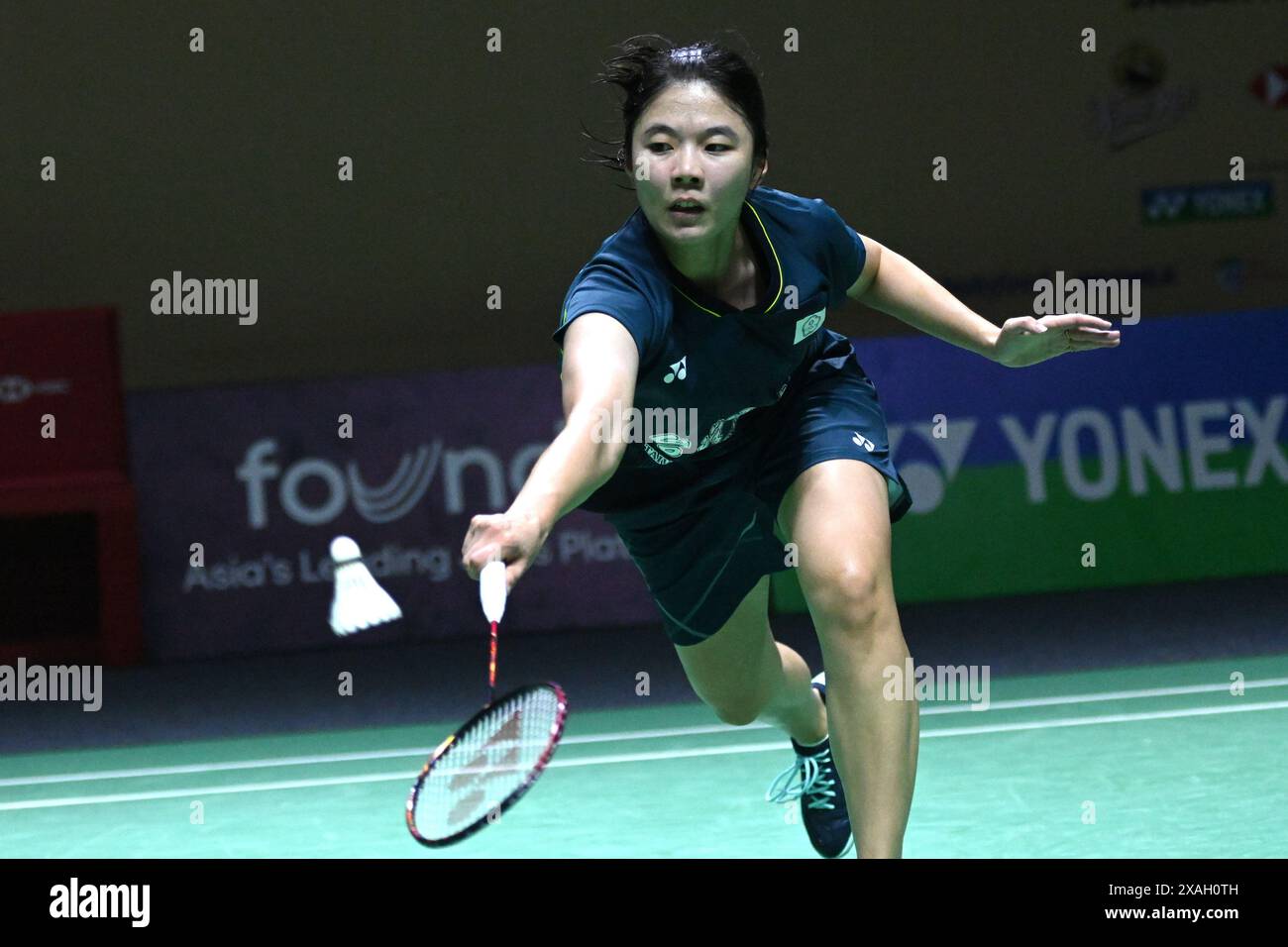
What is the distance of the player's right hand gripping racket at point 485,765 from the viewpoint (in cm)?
262

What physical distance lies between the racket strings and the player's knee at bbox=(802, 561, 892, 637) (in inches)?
31.0

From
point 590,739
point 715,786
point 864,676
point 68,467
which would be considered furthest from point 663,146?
point 68,467

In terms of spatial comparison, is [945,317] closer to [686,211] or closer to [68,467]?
[686,211]

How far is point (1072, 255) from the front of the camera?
916 cm

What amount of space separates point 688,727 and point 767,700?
1815 mm

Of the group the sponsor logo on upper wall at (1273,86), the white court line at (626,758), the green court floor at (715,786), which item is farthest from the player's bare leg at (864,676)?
the sponsor logo on upper wall at (1273,86)

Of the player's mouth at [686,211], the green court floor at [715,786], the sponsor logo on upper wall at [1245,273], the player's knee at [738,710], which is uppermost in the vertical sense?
the sponsor logo on upper wall at [1245,273]

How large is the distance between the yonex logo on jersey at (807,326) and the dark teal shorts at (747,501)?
6.1 inches

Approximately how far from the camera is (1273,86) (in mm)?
9305

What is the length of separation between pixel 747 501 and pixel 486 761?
49.7 inches

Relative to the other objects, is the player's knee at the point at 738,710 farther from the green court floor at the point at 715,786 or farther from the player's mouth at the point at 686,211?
the player's mouth at the point at 686,211

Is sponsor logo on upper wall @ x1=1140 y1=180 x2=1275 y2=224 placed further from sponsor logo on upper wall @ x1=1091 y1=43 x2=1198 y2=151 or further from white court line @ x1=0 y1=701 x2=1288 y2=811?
white court line @ x1=0 y1=701 x2=1288 y2=811

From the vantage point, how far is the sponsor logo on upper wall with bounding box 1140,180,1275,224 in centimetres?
918
